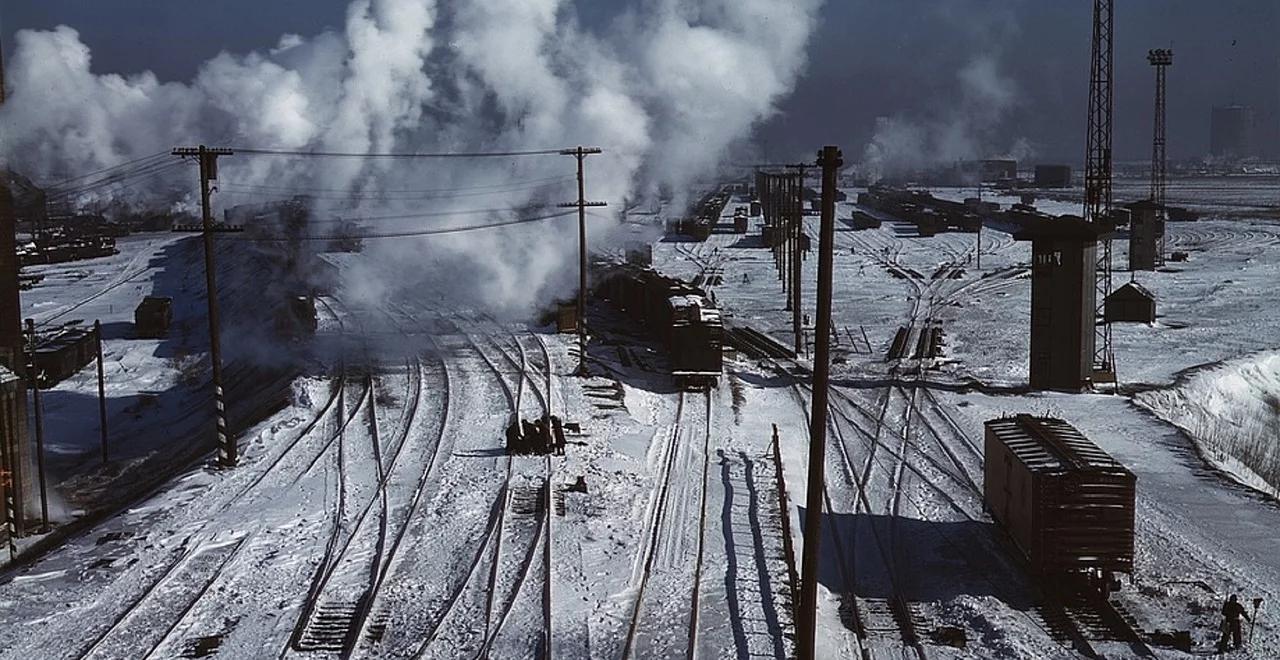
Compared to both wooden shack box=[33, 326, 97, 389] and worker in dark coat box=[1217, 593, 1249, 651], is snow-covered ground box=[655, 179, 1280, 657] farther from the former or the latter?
wooden shack box=[33, 326, 97, 389]

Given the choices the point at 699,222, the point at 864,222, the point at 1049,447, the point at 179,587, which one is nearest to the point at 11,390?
the point at 179,587

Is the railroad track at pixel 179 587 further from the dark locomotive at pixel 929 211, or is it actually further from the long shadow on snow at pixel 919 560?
the dark locomotive at pixel 929 211

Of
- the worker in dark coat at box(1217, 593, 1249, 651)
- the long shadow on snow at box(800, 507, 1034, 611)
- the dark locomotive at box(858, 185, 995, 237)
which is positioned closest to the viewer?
the worker in dark coat at box(1217, 593, 1249, 651)

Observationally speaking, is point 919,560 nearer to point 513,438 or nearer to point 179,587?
point 513,438

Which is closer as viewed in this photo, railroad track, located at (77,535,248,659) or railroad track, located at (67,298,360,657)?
railroad track, located at (77,535,248,659)

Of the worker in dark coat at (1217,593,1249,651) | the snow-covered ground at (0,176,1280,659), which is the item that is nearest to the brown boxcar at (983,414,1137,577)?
the snow-covered ground at (0,176,1280,659)

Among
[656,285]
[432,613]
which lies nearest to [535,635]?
[432,613]

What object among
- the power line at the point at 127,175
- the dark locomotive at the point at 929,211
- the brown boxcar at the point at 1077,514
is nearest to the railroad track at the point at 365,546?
the brown boxcar at the point at 1077,514
